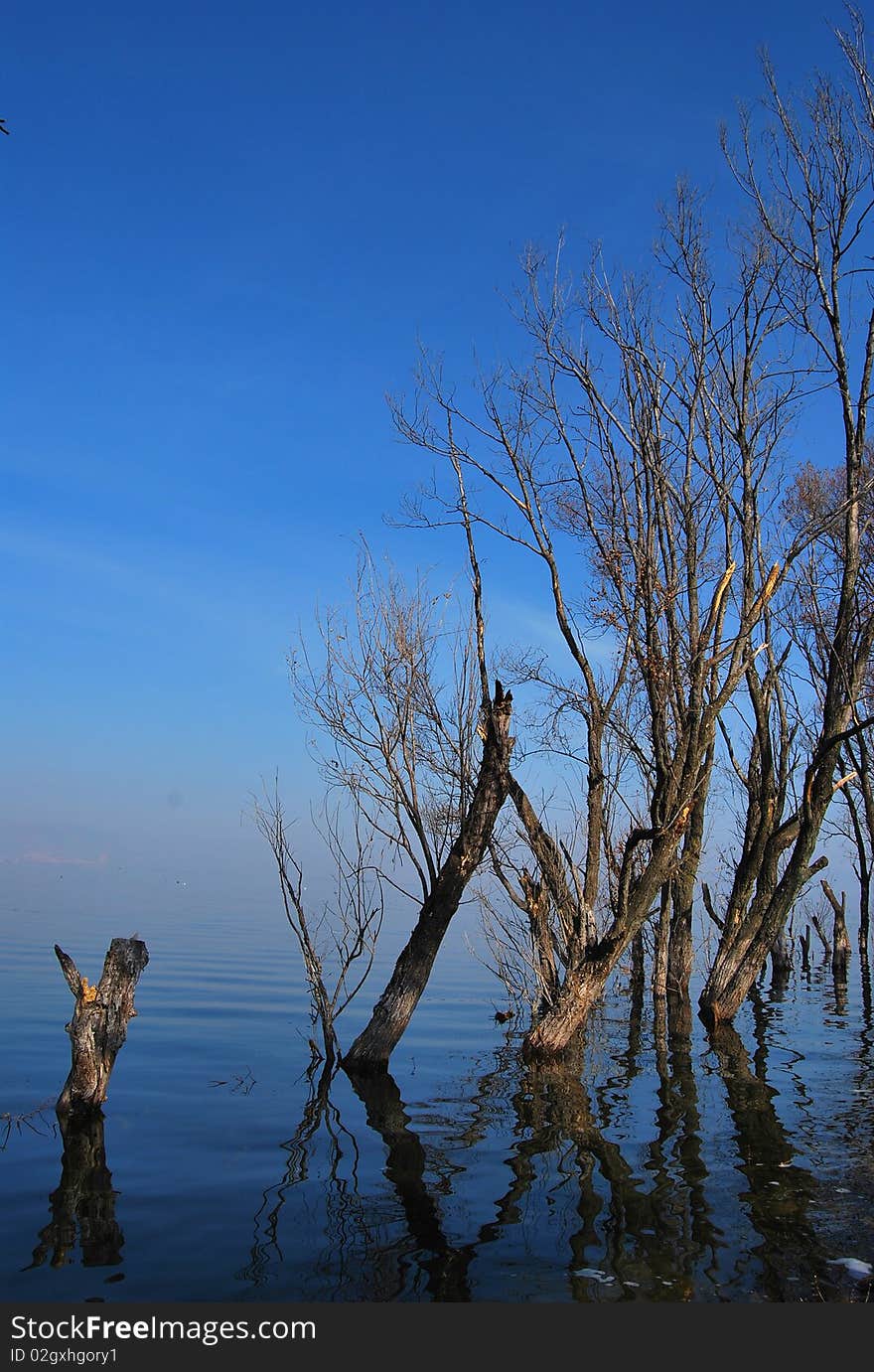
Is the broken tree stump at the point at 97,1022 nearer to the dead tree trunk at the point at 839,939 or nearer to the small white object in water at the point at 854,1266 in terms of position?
the small white object in water at the point at 854,1266

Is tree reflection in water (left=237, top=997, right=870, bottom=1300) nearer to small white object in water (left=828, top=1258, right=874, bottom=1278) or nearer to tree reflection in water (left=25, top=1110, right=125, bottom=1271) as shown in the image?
small white object in water (left=828, top=1258, right=874, bottom=1278)

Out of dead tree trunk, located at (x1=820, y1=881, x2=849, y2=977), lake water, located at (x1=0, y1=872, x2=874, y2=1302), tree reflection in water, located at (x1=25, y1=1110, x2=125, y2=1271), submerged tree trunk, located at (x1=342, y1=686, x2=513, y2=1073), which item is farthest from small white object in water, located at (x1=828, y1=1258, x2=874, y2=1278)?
dead tree trunk, located at (x1=820, y1=881, x2=849, y2=977)

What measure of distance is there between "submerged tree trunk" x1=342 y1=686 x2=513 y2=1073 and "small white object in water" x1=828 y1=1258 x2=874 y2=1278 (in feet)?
19.9

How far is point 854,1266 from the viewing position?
5805 millimetres

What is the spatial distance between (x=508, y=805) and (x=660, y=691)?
293 cm

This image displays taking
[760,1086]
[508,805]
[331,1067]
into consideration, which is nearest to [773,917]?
[760,1086]

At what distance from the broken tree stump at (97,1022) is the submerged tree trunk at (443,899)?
3349 mm

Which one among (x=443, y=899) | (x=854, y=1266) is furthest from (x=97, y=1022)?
(x=854, y=1266)

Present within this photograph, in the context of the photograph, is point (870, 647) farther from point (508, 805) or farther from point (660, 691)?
point (508, 805)

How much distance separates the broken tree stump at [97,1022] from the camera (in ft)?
28.8

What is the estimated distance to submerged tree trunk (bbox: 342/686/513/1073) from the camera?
11.4 metres

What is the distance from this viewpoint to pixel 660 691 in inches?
567

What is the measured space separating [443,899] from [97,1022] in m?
4.20

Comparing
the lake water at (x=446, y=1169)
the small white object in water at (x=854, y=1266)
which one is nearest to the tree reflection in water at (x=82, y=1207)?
the lake water at (x=446, y=1169)
